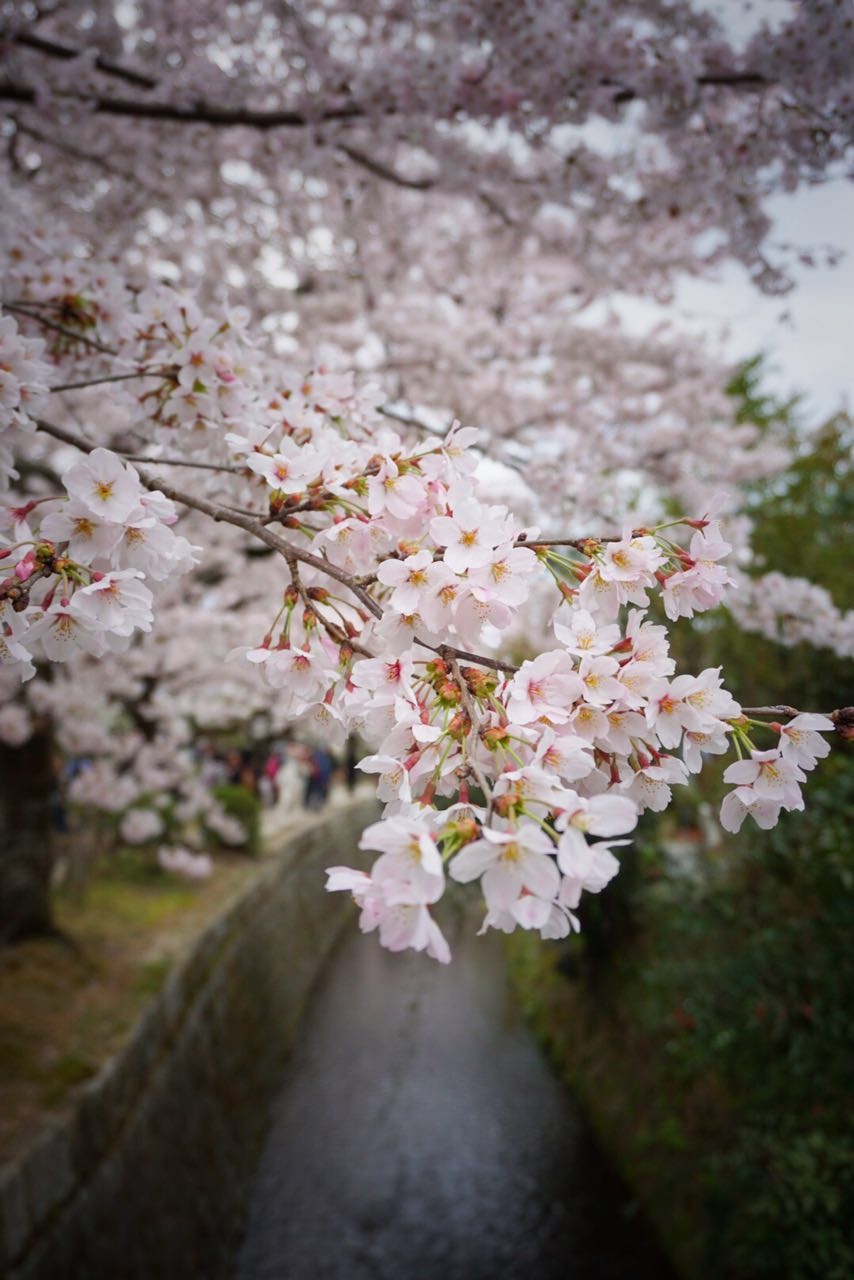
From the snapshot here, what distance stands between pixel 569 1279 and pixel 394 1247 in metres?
1.34

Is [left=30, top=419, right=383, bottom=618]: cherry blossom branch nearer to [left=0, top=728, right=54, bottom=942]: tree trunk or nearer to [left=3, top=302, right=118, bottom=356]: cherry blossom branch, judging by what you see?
[left=3, top=302, right=118, bottom=356]: cherry blossom branch

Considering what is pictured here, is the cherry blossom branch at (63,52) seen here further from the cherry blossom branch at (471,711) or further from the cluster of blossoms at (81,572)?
the cherry blossom branch at (471,711)

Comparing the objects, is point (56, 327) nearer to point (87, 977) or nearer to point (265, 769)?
point (87, 977)

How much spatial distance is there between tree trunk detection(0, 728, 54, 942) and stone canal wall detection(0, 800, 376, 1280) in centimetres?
125

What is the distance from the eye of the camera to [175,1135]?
518 cm

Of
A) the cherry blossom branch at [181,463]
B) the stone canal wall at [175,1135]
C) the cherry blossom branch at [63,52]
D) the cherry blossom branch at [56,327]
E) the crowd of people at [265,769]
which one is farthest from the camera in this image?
the crowd of people at [265,769]

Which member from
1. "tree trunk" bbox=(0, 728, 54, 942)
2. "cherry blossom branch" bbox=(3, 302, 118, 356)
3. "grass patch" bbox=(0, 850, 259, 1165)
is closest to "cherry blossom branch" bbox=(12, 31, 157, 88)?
"cherry blossom branch" bbox=(3, 302, 118, 356)

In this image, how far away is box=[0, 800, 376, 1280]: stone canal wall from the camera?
11.5ft

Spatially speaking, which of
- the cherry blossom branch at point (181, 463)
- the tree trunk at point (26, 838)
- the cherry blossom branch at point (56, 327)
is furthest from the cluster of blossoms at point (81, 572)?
the tree trunk at point (26, 838)

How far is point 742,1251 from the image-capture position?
414 centimetres

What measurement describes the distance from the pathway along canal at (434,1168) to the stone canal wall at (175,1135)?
397mm

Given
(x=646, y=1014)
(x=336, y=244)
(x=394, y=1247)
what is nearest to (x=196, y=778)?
(x=394, y=1247)

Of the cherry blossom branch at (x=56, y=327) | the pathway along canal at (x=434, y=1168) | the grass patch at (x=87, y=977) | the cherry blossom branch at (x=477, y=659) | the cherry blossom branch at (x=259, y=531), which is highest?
the cherry blossom branch at (x=56, y=327)

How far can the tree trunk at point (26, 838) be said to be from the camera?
568 centimetres
